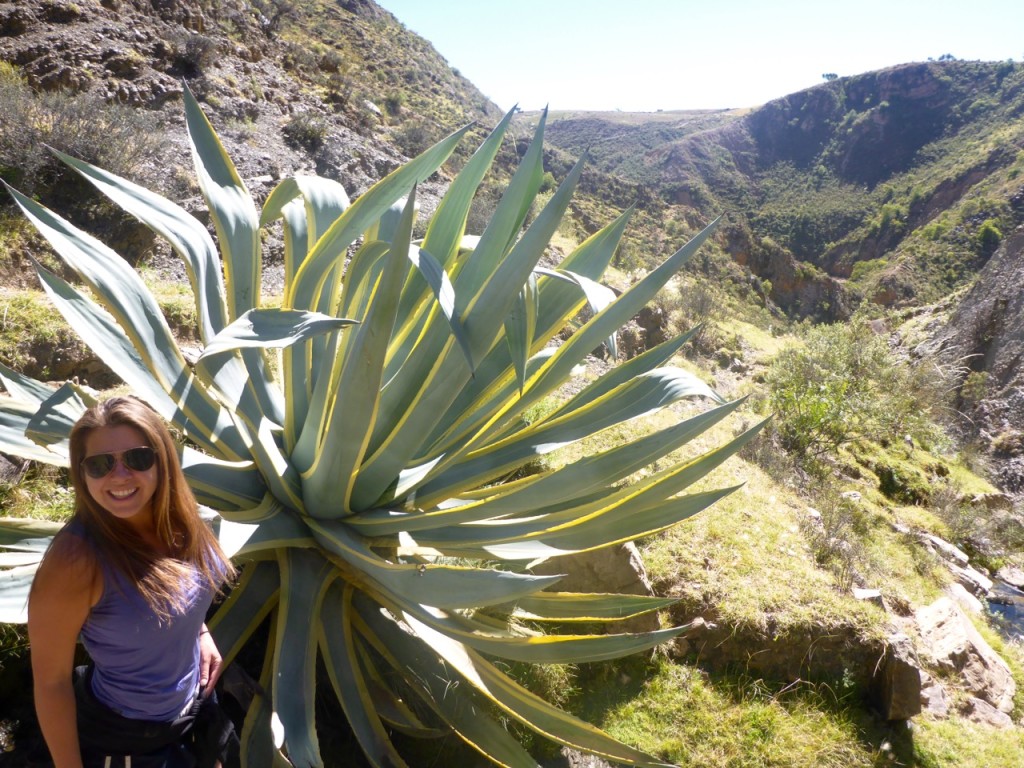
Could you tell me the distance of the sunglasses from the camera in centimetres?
103

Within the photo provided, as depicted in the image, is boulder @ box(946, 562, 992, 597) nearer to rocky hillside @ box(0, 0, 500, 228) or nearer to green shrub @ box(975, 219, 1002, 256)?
rocky hillside @ box(0, 0, 500, 228)

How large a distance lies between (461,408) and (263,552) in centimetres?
71

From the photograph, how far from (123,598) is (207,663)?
387mm

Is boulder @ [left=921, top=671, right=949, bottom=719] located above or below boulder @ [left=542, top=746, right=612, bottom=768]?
below

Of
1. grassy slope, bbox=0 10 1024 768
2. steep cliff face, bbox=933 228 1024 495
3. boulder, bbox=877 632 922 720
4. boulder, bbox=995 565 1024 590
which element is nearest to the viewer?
grassy slope, bbox=0 10 1024 768

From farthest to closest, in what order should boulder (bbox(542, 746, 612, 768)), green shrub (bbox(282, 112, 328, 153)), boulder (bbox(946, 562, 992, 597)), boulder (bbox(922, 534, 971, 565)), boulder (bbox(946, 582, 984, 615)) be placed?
green shrub (bbox(282, 112, 328, 153)) < boulder (bbox(922, 534, 971, 565)) < boulder (bbox(946, 562, 992, 597)) < boulder (bbox(946, 582, 984, 615)) < boulder (bbox(542, 746, 612, 768))

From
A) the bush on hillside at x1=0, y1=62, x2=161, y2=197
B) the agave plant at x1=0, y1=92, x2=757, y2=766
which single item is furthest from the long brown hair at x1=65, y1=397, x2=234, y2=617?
the bush on hillside at x1=0, y1=62, x2=161, y2=197

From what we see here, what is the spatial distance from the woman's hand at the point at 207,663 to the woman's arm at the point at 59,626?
11.5 inches

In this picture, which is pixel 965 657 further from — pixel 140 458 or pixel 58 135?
pixel 58 135

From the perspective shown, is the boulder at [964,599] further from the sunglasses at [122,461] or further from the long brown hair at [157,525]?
the sunglasses at [122,461]

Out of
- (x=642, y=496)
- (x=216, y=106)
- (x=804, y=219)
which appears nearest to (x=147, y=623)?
(x=642, y=496)

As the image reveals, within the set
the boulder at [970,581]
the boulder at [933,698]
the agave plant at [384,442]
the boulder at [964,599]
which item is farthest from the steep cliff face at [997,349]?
the agave plant at [384,442]

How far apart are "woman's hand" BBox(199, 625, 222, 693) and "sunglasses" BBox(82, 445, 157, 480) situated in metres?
0.48

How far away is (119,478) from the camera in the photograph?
1.04 metres
